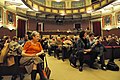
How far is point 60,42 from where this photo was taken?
8.14 metres

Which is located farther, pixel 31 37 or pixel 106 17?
pixel 106 17

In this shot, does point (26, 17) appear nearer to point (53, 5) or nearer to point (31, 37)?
point (53, 5)

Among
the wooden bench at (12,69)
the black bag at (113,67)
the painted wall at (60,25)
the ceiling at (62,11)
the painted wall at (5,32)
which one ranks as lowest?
the black bag at (113,67)

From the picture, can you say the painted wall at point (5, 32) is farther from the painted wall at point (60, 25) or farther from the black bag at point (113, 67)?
the black bag at point (113, 67)

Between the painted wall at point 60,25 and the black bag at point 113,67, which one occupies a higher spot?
the painted wall at point 60,25

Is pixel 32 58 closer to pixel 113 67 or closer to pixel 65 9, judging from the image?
pixel 113 67

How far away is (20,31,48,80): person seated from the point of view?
3.11 m

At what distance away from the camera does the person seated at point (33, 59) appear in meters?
3.11

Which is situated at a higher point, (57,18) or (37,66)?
(57,18)

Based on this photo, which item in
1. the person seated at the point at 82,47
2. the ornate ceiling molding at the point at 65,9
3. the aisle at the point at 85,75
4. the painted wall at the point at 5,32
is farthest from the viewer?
the ornate ceiling molding at the point at 65,9

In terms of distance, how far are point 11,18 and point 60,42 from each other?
6.42 meters

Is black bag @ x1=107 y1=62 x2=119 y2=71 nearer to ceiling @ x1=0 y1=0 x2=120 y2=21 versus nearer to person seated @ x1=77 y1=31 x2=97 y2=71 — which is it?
person seated @ x1=77 y1=31 x2=97 y2=71

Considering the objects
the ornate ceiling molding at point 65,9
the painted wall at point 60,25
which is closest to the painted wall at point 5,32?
the ornate ceiling molding at point 65,9

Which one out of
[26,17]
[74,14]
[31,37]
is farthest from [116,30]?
[31,37]
